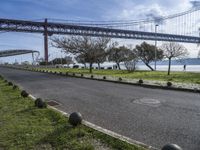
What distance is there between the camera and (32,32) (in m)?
64.5

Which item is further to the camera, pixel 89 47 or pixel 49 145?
pixel 89 47

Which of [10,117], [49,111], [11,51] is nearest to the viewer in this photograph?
[10,117]

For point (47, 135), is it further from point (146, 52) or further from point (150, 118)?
point (146, 52)

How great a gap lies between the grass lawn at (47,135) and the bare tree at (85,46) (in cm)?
2744

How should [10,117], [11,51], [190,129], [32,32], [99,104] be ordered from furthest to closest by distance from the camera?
[11,51]
[32,32]
[99,104]
[10,117]
[190,129]

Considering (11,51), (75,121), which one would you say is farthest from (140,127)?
(11,51)

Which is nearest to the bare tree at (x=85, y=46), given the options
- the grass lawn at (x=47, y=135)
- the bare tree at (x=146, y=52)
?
the bare tree at (x=146, y=52)

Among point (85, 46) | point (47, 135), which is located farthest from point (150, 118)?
point (85, 46)

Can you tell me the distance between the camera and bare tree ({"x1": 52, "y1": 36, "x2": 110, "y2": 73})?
34781 millimetres

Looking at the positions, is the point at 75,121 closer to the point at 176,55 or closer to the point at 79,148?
the point at 79,148

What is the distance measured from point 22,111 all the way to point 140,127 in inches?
147

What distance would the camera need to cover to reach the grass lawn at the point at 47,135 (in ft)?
15.9

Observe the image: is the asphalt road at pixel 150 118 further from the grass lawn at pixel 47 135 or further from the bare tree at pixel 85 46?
the bare tree at pixel 85 46

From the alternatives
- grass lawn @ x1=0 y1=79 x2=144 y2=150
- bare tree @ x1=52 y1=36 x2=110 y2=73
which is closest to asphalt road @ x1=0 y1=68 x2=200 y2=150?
grass lawn @ x1=0 y1=79 x2=144 y2=150
